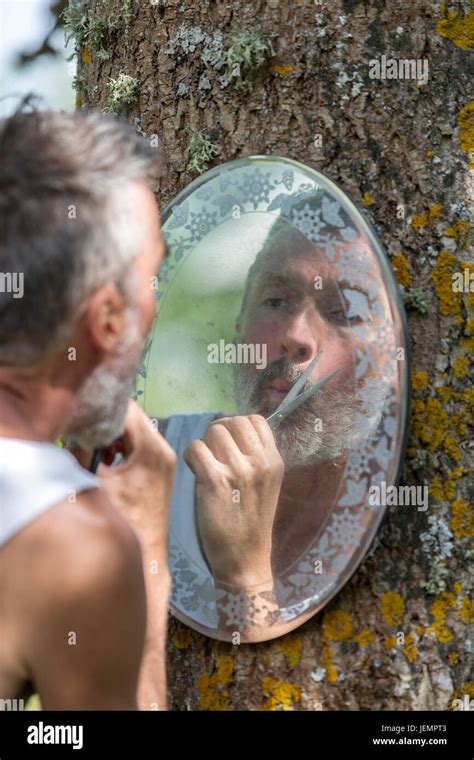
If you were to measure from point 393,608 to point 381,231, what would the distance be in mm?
720

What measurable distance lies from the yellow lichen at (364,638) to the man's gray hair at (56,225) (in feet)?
2.55

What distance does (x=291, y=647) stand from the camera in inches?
62.7

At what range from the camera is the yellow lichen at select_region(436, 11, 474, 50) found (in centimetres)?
167

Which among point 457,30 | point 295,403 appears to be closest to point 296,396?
point 295,403

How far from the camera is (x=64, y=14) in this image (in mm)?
2129

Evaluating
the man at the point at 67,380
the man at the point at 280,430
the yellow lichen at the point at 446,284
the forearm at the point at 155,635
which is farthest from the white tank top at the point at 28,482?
the yellow lichen at the point at 446,284

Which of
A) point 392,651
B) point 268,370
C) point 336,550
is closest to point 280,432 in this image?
point 268,370

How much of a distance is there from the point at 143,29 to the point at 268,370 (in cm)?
85

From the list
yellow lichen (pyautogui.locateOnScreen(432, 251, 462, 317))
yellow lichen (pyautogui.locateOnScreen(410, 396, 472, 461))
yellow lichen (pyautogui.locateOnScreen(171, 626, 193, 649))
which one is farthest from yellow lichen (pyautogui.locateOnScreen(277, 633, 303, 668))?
yellow lichen (pyautogui.locateOnScreen(432, 251, 462, 317))

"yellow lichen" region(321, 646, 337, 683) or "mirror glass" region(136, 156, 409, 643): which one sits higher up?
"mirror glass" region(136, 156, 409, 643)

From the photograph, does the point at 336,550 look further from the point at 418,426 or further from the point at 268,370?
the point at 268,370

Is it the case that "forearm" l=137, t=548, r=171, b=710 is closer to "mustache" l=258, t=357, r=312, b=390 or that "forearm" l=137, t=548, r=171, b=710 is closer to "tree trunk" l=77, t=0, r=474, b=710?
"tree trunk" l=77, t=0, r=474, b=710

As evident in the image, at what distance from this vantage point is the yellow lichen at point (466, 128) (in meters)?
1.65

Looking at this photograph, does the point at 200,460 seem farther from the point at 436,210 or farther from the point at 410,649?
the point at 436,210
